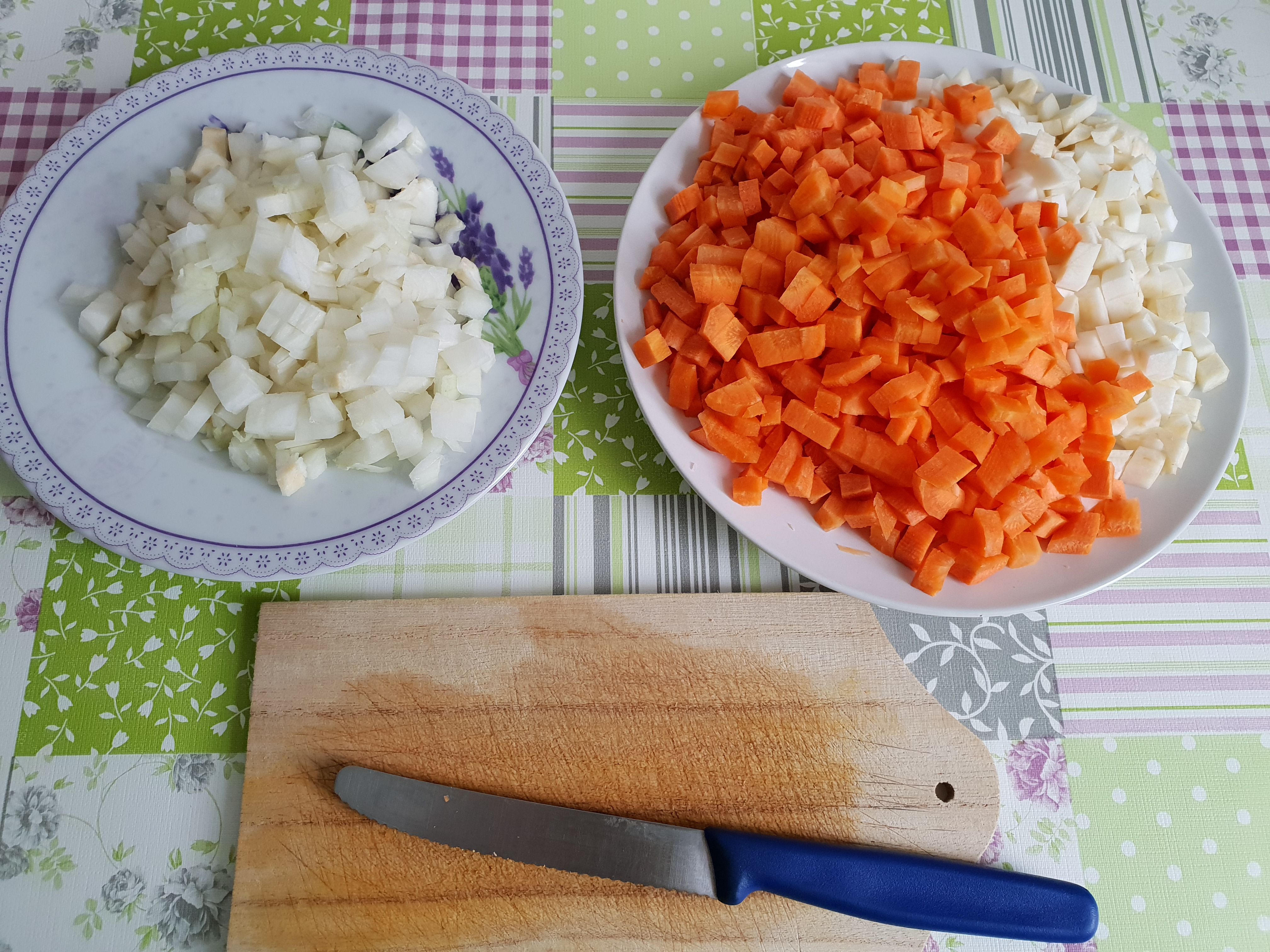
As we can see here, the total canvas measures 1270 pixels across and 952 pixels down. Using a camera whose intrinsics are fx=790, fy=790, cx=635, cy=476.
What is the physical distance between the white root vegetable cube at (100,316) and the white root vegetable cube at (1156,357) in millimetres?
1480

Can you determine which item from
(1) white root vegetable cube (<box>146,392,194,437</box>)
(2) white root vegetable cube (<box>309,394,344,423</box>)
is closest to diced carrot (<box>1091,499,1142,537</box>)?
(2) white root vegetable cube (<box>309,394,344,423</box>)

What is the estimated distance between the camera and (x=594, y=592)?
1.22m

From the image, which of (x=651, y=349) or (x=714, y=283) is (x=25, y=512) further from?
(x=714, y=283)

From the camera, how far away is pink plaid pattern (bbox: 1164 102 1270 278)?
1.48 metres

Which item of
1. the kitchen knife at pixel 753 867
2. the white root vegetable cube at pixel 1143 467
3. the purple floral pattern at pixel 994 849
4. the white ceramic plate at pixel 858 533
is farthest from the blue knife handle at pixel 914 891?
the white root vegetable cube at pixel 1143 467

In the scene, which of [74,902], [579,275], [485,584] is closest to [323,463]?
[485,584]

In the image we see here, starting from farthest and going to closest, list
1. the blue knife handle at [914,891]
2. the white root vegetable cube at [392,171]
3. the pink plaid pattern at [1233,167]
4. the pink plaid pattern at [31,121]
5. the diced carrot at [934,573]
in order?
the pink plaid pattern at [1233,167], the pink plaid pattern at [31,121], the white root vegetable cube at [392,171], the diced carrot at [934,573], the blue knife handle at [914,891]

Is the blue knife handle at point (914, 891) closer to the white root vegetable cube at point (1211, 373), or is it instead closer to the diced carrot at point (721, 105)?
the white root vegetable cube at point (1211, 373)

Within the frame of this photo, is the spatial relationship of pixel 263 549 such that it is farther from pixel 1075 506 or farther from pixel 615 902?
pixel 1075 506

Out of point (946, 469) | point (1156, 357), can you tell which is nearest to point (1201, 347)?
point (1156, 357)

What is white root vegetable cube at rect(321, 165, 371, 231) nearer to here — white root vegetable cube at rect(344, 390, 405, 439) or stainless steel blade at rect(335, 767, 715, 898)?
white root vegetable cube at rect(344, 390, 405, 439)

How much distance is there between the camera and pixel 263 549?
1051 millimetres

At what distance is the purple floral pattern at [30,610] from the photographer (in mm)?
1163

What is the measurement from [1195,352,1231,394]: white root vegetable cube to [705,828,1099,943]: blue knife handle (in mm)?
761
